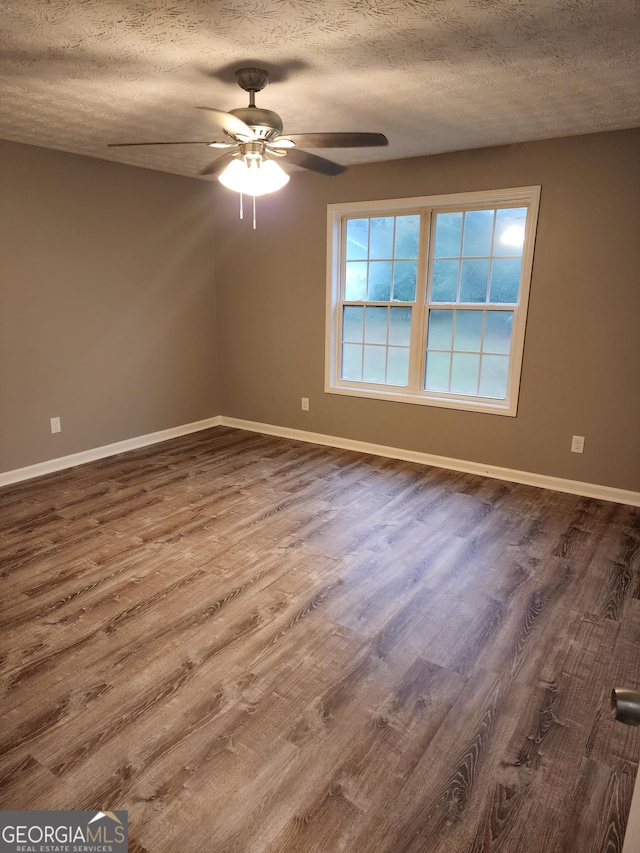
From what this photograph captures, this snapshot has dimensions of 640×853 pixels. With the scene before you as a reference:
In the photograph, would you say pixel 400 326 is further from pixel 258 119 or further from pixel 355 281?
pixel 258 119

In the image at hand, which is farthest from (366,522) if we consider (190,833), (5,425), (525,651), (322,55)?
(5,425)

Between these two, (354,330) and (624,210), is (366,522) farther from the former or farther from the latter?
(624,210)

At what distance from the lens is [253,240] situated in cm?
522

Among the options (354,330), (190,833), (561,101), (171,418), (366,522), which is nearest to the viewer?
(190,833)

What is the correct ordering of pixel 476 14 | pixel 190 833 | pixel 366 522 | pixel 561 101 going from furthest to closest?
1. pixel 366 522
2. pixel 561 101
3. pixel 476 14
4. pixel 190 833

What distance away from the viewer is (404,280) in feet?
15.1

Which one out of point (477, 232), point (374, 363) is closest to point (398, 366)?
Result: point (374, 363)

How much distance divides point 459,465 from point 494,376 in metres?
0.80

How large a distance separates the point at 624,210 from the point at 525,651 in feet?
9.67

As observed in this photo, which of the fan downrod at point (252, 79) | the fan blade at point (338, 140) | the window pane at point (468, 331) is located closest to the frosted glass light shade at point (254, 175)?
the fan blade at point (338, 140)

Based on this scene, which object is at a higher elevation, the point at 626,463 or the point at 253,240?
the point at 253,240

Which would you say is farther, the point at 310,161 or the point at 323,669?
the point at 310,161

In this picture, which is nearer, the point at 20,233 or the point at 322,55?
the point at 322,55

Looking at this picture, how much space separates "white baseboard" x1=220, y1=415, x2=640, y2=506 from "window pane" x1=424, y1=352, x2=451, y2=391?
60 cm
